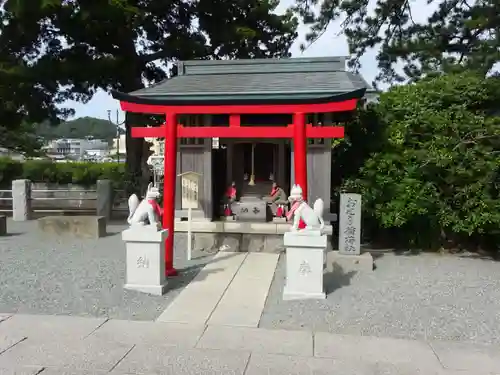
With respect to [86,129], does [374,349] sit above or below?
below

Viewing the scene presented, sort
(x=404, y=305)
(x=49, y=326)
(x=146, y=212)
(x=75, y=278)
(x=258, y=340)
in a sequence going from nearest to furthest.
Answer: (x=258, y=340) < (x=49, y=326) < (x=404, y=305) < (x=146, y=212) < (x=75, y=278)

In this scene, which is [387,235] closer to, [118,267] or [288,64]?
[288,64]

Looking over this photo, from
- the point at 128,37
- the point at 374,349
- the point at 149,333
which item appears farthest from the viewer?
the point at 128,37

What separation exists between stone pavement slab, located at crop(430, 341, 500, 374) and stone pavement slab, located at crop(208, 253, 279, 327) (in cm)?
202

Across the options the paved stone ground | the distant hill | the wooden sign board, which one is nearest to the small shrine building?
the wooden sign board

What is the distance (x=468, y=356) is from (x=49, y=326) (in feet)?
14.8

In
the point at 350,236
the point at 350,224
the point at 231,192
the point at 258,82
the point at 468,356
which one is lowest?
the point at 468,356

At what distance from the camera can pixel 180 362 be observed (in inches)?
162

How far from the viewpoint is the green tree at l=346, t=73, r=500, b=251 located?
27.0ft

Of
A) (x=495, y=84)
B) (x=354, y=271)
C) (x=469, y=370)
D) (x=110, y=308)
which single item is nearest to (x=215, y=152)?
(x=354, y=271)

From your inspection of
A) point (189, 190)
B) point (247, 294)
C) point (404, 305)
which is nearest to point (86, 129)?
point (189, 190)

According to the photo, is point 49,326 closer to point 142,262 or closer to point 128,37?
point 142,262

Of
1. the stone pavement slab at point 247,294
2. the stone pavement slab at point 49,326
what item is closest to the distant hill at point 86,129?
the stone pavement slab at point 247,294

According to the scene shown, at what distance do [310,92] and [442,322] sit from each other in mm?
4426
